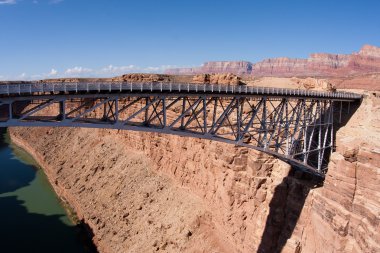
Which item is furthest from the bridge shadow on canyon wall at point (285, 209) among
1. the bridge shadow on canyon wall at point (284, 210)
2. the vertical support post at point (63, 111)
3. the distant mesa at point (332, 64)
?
the distant mesa at point (332, 64)

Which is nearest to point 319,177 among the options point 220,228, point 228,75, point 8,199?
point 220,228

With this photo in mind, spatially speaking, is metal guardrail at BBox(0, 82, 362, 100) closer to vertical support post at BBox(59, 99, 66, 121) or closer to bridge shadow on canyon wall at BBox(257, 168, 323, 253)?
vertical support post at BBox(59, 99, 66, 121)

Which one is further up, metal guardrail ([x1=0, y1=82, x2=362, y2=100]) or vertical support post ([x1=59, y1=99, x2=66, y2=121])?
metal guardrail ([x1=0, y1=82, x2=362, y2=100])

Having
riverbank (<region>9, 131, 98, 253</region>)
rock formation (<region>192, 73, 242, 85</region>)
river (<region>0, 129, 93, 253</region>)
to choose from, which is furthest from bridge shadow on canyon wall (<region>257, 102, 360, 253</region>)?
rock formation (<region>192, 73, 242, 85</region>)

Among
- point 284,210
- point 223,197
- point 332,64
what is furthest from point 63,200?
point 332,64

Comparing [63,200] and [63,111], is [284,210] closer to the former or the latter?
[63,111]

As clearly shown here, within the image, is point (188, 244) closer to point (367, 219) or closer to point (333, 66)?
point (367, 219)
